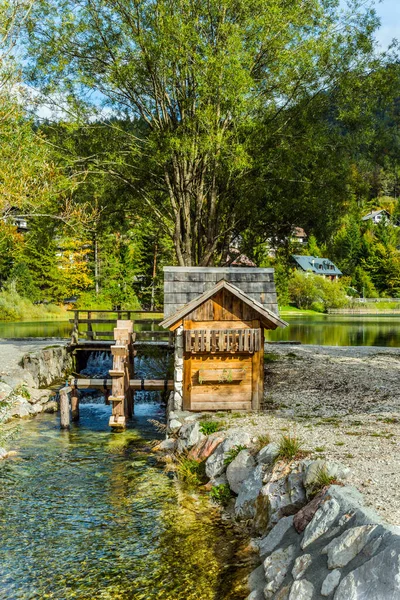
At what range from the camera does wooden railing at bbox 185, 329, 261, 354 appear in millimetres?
14281

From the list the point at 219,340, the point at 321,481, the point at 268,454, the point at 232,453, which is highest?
the point at 219,340

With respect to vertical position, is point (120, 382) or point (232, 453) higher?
point (120, 382)

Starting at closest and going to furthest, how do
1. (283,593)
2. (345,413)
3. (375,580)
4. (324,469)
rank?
1. (375,580)
2. (283,593)
3. (324,469)
4. (345,413)

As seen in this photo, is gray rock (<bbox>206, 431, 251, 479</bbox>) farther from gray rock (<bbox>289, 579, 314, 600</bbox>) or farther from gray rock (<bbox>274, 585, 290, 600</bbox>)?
gray rock (<bbox>289, 579, 314, 600</bbox>)

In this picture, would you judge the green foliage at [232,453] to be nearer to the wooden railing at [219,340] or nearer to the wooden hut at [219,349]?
the wooden hut at [219,349]

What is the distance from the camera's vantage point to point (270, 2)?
18.7 meters

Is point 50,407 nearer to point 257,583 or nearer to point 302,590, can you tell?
point 257,583

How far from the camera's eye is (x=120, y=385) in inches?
644

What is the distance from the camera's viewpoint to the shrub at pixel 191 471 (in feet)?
35.7

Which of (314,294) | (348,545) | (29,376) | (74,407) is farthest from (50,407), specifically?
(314,294)

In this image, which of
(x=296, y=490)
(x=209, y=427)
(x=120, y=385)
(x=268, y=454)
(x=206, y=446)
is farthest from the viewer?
(x=120, y=385)

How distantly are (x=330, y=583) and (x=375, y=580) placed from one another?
0.60m

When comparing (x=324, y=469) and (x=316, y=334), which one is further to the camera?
(x=316, y=334)

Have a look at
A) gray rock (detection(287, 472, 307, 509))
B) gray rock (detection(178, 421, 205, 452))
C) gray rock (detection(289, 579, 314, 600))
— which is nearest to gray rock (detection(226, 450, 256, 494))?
gray rock (detection(287, 472, 307, 509))
